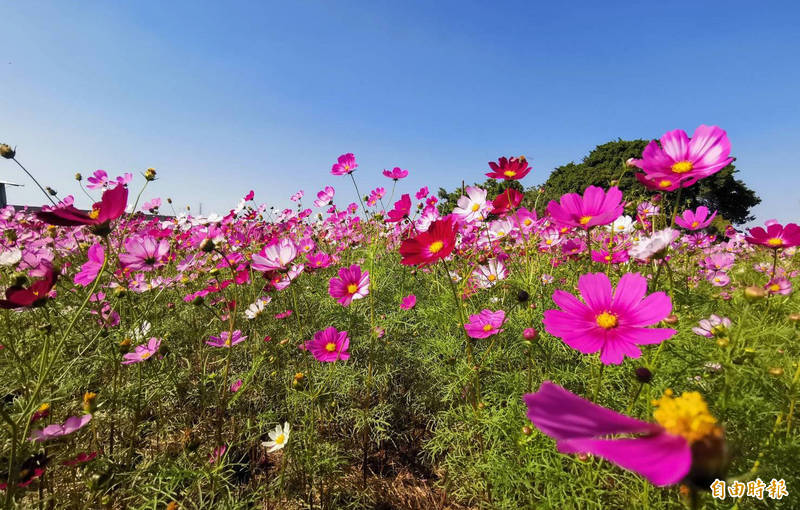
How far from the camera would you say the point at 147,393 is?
1.21 meters

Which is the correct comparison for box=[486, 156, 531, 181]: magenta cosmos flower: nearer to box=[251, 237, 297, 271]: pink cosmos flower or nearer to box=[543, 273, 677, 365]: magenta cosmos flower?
box=[543, 273, 677, 365]: magenta cosmos flower

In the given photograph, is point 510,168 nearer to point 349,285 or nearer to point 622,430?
point 349,285

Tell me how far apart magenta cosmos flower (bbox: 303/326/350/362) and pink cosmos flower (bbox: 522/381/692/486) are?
0.94 m

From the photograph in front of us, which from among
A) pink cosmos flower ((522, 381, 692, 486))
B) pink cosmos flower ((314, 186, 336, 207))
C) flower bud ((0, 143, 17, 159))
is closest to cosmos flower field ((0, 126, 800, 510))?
pink cosmos flower ((522, 381, 692, 486))

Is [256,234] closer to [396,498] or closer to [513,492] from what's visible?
[396,498]

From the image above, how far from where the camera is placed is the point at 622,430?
10.1 inches

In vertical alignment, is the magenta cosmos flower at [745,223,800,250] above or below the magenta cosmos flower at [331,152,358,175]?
below

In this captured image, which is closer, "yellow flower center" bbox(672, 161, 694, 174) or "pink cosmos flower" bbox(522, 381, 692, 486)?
"pink cosmos flower" bbox(522, 381, 692, 486)

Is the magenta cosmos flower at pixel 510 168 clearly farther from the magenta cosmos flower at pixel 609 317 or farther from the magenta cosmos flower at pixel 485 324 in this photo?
the magenta cosmos flower at pixel 609 317

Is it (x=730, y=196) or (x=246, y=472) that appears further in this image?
(x=730, y=196)

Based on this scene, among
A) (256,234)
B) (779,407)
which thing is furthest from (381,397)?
(256,234)

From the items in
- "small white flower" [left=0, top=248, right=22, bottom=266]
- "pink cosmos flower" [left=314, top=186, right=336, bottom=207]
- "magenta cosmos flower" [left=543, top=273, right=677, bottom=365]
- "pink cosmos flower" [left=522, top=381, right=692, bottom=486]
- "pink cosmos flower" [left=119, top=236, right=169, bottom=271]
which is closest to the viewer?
"pink cosmos flower" [left=522, top=381, right=692, bottom=486]

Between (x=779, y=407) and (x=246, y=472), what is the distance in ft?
4.84

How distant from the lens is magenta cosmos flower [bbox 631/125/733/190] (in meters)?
0.66
